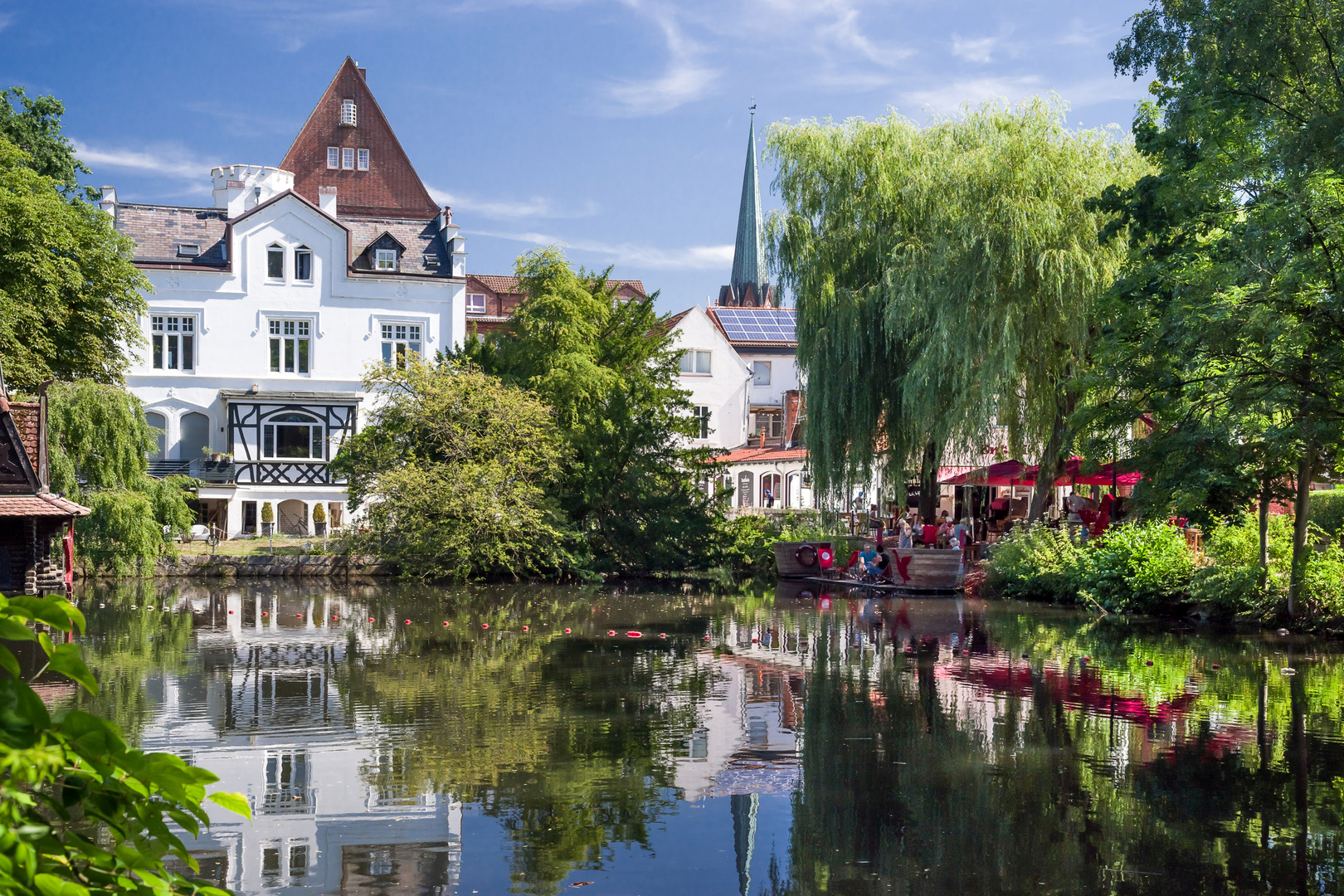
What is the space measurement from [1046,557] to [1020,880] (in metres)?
19.1

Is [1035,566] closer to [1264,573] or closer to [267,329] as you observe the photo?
[1264,573]

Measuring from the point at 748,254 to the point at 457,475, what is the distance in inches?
2561

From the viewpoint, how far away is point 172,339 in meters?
40.1

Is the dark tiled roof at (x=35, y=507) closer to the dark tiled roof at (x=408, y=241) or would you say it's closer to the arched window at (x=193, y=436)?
the arched window at (x=193, y=436)

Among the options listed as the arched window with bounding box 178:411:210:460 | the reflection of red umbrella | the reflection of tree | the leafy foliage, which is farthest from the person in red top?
the leafy foliage

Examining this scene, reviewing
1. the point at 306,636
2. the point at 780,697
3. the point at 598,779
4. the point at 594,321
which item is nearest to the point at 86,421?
the point at 306,636

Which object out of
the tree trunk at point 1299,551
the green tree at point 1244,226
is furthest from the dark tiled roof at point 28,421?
the tree trunk at point 1299,551

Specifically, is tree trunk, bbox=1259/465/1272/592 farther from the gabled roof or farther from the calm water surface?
the gabled roof

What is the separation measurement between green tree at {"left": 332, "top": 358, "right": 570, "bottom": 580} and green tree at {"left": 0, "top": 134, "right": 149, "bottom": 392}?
639 centimetres

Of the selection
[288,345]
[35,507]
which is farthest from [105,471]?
[288,345]

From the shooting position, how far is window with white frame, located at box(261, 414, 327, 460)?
1567 inches

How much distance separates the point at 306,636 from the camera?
1733 cm

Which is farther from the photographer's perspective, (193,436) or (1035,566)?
(193,436)

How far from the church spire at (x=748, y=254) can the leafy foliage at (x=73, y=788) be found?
86.6m
